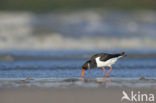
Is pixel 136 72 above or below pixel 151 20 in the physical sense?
below

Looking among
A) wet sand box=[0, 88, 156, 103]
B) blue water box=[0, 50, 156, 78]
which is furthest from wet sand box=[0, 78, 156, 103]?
blue water box=[0, 50, 156, 78]

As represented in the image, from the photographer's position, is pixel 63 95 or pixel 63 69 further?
pixel 63 69

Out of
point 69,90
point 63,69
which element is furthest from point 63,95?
point 63,69

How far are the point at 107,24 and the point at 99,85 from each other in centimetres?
1940

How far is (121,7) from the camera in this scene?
107 ft

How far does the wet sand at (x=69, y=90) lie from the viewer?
8.21 meters

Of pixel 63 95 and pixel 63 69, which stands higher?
pixel 63 69

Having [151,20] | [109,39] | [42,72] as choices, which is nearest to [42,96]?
[42,72]

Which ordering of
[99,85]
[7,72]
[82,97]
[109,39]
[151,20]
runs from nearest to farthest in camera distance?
1. [82,97]
2. [99,85]
3. [7,72]
4. [109,39]
5. [151,20]

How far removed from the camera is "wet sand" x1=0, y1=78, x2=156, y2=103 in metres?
8.21

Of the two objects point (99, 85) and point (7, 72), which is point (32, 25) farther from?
point (99, 85)

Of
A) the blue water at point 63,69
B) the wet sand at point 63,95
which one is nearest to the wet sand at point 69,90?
the wet sand at point 63,95

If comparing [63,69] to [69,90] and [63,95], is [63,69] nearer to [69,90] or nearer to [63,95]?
[69,90]

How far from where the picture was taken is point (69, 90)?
9.24 metres
